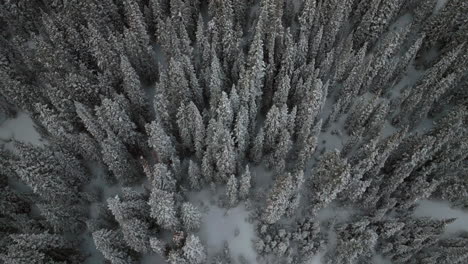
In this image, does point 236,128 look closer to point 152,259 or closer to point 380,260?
point 152,259

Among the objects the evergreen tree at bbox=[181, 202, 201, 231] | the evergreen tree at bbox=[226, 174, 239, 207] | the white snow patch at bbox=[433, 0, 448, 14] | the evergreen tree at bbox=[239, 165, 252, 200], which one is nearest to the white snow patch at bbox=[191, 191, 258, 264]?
the evergreen tree at bbox=[226, 174, 239, 207]

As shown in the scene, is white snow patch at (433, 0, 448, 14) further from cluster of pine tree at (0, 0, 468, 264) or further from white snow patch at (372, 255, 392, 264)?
white snow patch at (372, 255, 392, 264)

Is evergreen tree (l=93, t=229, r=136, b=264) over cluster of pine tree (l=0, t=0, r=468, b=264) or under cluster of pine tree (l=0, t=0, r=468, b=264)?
under

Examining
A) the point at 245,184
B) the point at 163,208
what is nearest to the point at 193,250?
the point at 163,208

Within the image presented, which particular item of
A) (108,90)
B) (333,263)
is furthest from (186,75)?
(333,263)

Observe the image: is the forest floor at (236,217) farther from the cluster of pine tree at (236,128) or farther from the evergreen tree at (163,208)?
the evergreen tree at (163,208)
